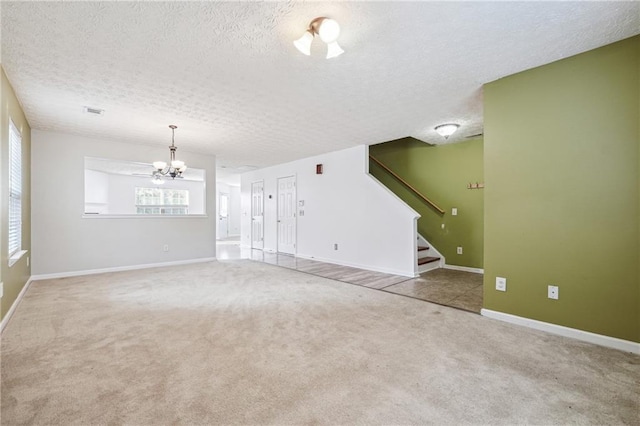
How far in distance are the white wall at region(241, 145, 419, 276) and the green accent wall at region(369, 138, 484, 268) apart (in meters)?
1.10

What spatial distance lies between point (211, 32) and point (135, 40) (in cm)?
65

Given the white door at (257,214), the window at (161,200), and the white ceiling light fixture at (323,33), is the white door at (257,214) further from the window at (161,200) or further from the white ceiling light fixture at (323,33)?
the white ceiling light fixture at (323,33)

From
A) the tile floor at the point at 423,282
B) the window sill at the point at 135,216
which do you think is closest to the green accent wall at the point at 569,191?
the tile floor at the point at 423,282

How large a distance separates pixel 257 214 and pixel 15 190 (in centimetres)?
544

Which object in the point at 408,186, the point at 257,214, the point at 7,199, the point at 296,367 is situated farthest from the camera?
→ the point at 257,214

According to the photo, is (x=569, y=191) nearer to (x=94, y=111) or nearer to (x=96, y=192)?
(x=94, y=111)

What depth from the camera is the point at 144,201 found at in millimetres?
9977

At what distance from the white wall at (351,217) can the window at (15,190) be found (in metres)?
4.78

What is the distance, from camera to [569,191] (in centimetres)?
252

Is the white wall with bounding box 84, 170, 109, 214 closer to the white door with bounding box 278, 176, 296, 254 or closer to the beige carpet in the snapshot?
the white door with bounding box 278, 176, 296, 254

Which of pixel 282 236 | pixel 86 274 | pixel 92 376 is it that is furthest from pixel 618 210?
pixel 86 274

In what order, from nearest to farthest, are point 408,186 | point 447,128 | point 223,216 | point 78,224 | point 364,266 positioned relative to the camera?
1. point 447,128
2. point 78,224
3. point 364,266
4. point 408,186
5. point 223,216

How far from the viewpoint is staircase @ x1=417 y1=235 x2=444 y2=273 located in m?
5.32

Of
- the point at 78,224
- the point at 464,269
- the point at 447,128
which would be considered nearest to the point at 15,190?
the point at 78,224
